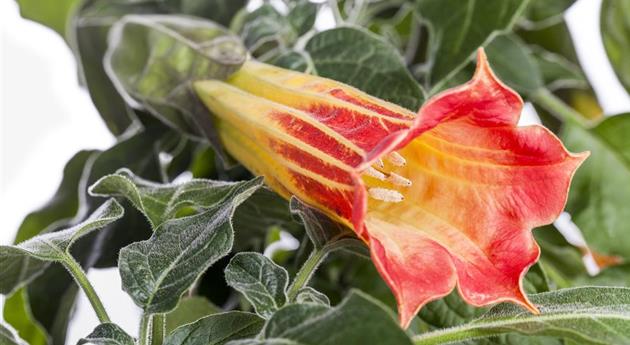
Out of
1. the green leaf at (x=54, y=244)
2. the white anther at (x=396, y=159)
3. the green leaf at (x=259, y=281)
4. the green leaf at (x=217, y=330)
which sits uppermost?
the white anther at (x=396, y=159)

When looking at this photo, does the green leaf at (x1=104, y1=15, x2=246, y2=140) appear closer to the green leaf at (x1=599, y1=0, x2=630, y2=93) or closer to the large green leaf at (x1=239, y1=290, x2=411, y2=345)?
the large green leaf at (x1=239, y1=290, x2=411, y2=345)

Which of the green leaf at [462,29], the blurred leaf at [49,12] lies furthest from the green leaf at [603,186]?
the blurred leaf at [49,12]

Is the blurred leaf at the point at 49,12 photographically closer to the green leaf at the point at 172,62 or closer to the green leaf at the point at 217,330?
the green leaf at the point at 172,62

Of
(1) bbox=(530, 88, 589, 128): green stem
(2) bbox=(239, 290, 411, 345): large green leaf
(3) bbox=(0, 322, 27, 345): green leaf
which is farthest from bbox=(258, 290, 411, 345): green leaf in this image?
(1) bbox=(530, 88, 589, 128): green stem

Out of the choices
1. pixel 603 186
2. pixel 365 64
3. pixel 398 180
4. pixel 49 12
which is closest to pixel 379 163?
pixel 398 180

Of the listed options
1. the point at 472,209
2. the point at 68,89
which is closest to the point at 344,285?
the point at 472,209

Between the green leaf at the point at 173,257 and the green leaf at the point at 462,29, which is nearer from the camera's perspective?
the green leaf at the point at 173,257

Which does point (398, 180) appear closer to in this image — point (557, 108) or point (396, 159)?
point (396, 159)
